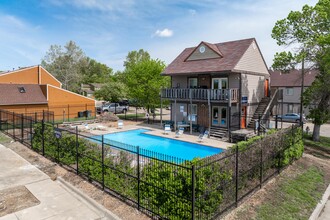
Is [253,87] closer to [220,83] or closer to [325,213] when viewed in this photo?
[220,83]

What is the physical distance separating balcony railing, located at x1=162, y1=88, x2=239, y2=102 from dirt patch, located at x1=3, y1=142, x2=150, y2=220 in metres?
13.6

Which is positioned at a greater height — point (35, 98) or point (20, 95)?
point (20, 95)

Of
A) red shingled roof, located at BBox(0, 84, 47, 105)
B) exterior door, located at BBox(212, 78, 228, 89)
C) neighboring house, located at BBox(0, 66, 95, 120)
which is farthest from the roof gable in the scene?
red shingled roof, located at BBox(0, 84, 47, 105)

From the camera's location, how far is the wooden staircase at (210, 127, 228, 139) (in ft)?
66.6

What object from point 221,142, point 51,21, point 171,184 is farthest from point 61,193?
point 51,21

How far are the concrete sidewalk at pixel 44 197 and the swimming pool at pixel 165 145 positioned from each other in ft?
17.4

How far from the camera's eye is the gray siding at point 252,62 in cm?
2087

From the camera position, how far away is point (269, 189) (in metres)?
9.20

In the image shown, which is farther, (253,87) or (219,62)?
(253,87)

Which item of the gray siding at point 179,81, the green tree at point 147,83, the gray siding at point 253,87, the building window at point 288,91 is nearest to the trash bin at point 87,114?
the green tree at point 147,83

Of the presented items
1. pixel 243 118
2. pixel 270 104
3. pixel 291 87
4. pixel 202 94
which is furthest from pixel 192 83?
pixel 291 87

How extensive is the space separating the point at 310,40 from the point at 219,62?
23.9 ft

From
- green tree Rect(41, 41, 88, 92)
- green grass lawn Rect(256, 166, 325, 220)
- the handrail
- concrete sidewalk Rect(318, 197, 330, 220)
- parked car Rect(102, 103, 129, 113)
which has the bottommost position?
concrete sidewalk Rect(318, 197, 330, 220)

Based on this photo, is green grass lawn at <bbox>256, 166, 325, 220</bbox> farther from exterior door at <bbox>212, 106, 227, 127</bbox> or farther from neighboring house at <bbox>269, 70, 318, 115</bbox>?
neighboring house at <bbox>269, 70, 318, 115</bbox>
